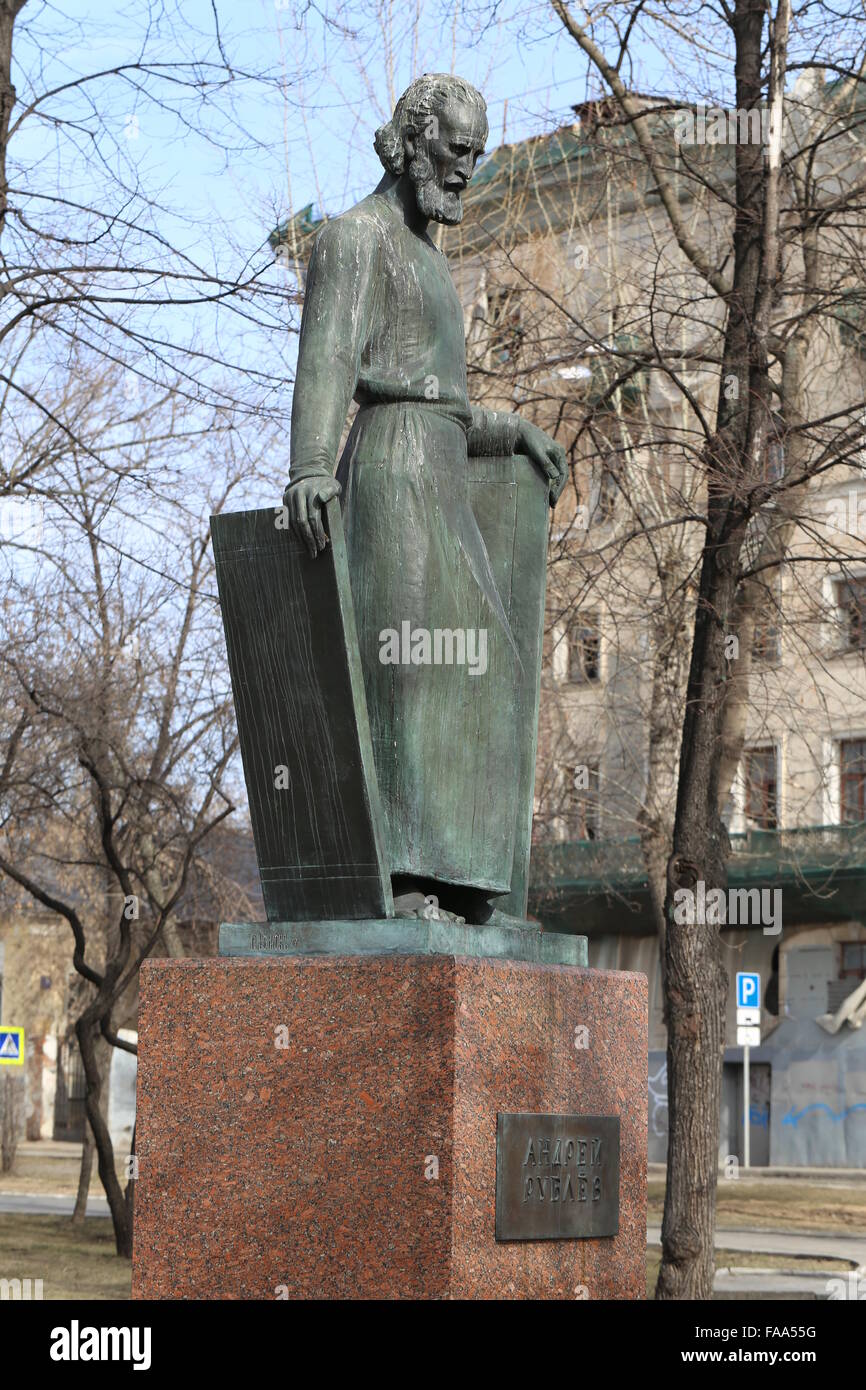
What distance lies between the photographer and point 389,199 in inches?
226

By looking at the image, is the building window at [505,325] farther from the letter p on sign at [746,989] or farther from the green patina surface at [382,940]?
the letter p on sign at [746,989]

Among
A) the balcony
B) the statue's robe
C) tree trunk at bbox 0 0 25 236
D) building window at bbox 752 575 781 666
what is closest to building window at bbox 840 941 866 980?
the balcony

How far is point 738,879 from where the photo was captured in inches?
1243

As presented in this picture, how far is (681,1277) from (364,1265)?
6.88 meters

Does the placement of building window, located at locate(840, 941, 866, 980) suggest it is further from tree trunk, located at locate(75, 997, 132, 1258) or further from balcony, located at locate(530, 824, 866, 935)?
tree trunk, located at locate(75, 997, 132, 1258)

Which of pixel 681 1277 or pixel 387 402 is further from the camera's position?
pixel 681 1277

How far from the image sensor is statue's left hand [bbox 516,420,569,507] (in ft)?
19.8

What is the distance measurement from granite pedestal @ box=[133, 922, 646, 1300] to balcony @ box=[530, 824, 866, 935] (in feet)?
73.7

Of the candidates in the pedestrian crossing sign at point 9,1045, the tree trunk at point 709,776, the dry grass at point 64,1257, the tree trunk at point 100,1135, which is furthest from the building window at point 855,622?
the pedestrian crossing sign at point 9,1045

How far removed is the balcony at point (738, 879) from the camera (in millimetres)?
28844

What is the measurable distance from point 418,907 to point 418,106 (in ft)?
7.53

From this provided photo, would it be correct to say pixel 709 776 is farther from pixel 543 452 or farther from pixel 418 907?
pixel 418 907

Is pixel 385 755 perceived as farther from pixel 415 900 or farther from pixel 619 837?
pixel 619 837

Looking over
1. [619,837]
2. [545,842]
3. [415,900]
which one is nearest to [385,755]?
[415,900]
